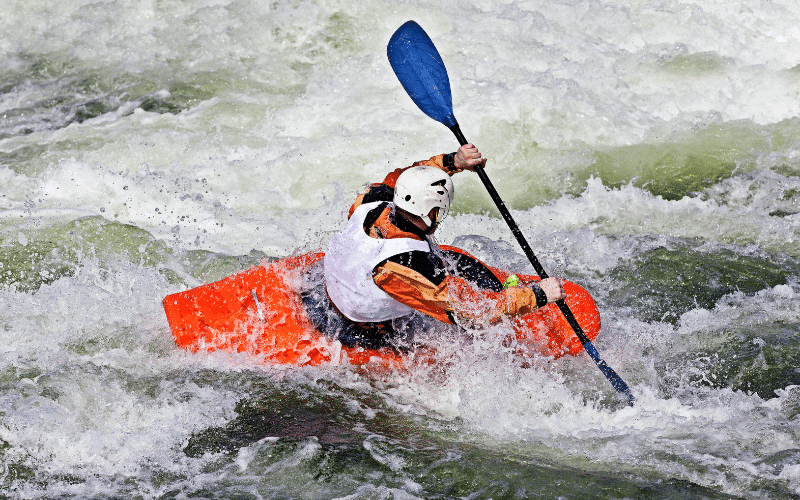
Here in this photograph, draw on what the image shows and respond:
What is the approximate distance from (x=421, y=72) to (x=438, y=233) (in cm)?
170

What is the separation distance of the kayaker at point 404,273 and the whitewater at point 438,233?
17.2 inches

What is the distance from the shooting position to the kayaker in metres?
3.28

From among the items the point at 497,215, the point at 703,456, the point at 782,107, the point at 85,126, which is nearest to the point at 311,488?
the point at 703,456

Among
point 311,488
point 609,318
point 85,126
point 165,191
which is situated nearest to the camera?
point 311,488

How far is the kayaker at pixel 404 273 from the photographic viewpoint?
328 centimetres

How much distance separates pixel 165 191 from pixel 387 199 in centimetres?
288

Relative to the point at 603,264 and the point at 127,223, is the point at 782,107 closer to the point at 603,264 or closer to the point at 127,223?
the point at 603,264

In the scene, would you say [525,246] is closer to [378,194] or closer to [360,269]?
[378,194]

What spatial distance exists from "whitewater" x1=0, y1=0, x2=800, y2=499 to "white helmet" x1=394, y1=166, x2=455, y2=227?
36.4 inches

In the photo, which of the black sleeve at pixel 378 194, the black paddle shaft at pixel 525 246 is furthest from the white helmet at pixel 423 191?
the black paddle shaft at pixel 525 246

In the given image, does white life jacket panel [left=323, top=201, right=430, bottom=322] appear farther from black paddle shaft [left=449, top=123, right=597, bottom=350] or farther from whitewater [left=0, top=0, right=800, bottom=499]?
black paddle shaft [left=449, top=123, right=597, bottom=350]

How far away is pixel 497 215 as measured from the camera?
232 inches

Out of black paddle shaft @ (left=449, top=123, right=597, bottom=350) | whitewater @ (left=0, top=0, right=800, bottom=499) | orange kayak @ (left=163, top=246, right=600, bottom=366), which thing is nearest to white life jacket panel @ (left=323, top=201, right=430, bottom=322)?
orange kayak @ (left=163, top=246, right=600, bottom=366)

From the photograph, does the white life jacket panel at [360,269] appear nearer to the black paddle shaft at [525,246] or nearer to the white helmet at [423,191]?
the white helmet at [423,191]
